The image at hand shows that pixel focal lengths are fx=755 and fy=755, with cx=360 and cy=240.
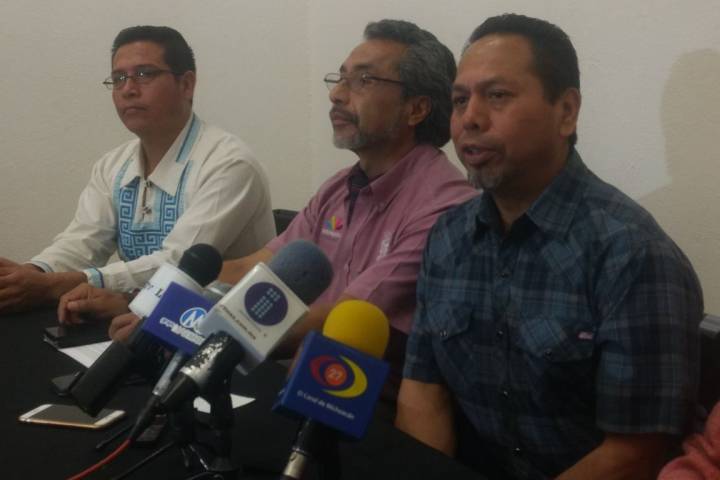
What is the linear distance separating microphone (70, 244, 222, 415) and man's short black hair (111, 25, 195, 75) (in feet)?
4.88

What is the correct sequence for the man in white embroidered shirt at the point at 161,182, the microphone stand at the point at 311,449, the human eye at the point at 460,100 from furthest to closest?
1. the man in white embroidered shirt at the point at 161,182
2. the human eye at the point at 460,100
3. the microphone stand at the point at 311,449

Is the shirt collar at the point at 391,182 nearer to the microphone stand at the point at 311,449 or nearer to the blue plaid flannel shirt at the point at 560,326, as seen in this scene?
the blue plaid flannel shirt at the point at 560,326

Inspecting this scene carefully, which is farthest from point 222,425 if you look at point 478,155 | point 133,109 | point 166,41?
point 166,41

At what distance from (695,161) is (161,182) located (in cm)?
145

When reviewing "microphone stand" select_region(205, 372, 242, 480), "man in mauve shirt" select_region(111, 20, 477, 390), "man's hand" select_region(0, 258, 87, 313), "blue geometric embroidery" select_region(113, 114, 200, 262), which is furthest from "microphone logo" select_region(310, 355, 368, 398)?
"blue geometric embroidery" select_region(113, 114, 200, 262)

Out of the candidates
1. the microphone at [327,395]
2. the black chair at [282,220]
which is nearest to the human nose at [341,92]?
the black chair at [282,220]

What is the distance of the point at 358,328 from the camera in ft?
2.53

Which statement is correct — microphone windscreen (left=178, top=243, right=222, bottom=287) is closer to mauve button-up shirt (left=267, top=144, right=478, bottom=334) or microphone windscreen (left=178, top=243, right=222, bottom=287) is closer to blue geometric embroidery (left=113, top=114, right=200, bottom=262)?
mauve button-up shirt (left=267, top=144, right=478, bottom=334)

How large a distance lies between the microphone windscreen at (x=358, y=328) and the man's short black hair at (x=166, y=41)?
1.72 meters

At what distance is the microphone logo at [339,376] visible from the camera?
706 millimetres

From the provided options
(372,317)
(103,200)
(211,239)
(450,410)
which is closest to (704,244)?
(450,410)

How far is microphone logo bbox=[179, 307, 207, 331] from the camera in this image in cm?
86

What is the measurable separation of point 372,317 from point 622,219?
545 mm

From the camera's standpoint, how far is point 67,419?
3.63 feet
